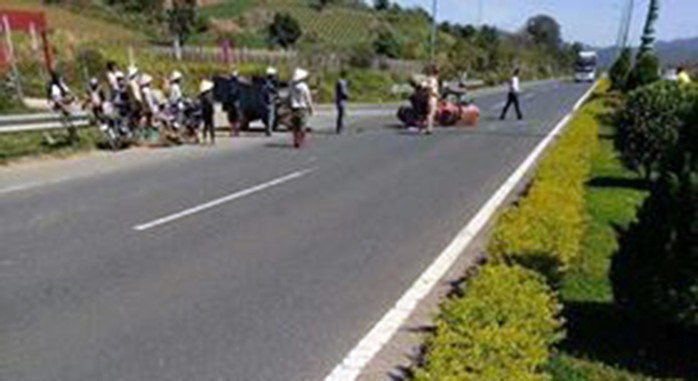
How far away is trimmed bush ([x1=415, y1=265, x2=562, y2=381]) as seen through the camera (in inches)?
205

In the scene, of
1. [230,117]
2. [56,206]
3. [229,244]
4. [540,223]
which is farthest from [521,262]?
[230,117]

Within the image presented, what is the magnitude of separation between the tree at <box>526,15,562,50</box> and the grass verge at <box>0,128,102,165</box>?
14156 cm

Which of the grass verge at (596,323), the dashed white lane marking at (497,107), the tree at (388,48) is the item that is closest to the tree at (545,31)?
the tree at (388,48)

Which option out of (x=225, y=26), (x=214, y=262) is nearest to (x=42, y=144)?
(x=214, y=262)

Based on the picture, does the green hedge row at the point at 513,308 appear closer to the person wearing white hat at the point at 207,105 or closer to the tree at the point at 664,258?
the tree at the point at 664,258

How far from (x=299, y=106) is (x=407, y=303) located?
14801 mm

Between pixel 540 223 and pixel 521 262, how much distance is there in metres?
1.11

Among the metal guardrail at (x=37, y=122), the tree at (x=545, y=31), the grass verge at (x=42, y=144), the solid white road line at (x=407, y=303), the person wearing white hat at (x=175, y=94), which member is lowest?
the tree at (x=545, y=31)

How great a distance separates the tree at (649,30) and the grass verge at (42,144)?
61.8 ft

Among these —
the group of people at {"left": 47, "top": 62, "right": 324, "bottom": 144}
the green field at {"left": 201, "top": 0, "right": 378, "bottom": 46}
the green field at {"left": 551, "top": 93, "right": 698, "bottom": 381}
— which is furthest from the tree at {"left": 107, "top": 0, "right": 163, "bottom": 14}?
the green field at {"left": 551, "top": 93, "right": 698, "bottom": 381}

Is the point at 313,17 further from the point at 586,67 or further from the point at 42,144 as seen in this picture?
the point at 42,144

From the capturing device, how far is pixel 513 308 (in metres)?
6.18

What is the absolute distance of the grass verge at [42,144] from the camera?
63.9 feet

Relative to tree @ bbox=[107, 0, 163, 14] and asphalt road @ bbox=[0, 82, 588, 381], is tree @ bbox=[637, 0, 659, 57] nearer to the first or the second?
asphalt road @ bbox=[0, 82, 588, 381]
